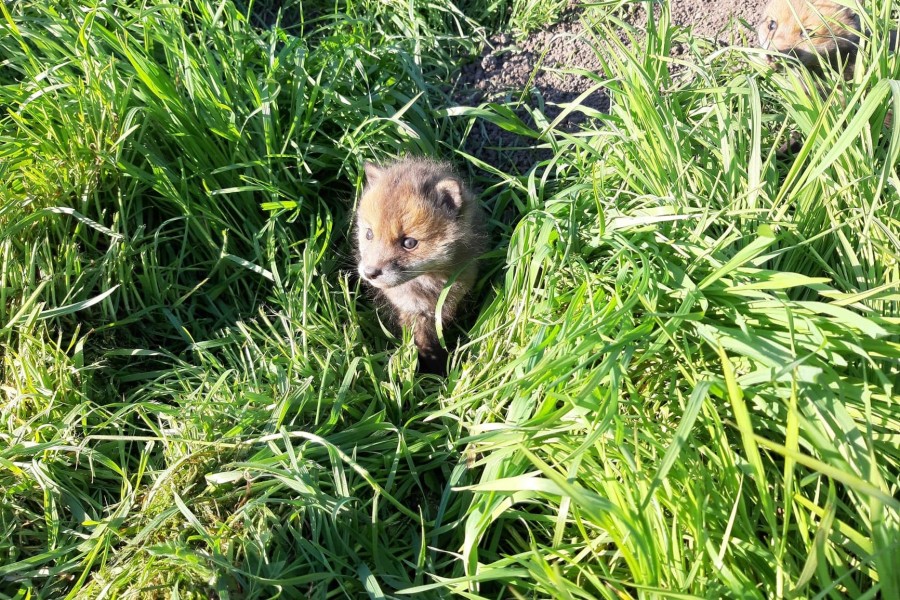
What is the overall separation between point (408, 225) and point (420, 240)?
100mm

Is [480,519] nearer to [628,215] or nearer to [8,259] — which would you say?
[628,215]

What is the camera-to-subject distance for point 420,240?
344 cm

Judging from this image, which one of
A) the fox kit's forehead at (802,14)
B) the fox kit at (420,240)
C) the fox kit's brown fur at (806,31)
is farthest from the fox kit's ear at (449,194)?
the fox kit's forehead at (802,14)

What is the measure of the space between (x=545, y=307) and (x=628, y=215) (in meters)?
0.59

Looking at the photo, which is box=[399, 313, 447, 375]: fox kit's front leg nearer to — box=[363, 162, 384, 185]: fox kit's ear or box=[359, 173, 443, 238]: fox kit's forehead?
box=[359, 173, 443, 238]: fox kit's forehead

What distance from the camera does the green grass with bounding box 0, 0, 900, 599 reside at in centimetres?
230

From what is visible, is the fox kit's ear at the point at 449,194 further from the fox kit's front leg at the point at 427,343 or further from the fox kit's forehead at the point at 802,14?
the fox kit's forehead at the point at 802,14

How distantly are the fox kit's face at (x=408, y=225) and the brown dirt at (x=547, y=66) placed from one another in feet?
2.25

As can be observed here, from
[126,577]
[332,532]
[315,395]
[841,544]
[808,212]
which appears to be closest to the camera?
[841,544]

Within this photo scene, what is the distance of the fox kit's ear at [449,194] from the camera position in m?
3.38

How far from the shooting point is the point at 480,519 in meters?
2.51

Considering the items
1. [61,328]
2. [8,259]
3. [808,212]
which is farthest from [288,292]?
[808,212]

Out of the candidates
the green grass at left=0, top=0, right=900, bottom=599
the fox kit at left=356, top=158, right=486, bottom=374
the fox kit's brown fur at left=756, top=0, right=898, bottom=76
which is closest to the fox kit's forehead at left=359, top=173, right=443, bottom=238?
the fox kit at left=356, top=158, right=486, bottom=374

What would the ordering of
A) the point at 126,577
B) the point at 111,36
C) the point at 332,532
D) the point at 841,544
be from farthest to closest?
the point at 111,36
the point at 332,532
the point at 126,577
the point at 841,544
